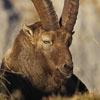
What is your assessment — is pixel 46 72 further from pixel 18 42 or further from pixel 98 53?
pixel 98 53

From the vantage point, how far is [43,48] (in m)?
12.1

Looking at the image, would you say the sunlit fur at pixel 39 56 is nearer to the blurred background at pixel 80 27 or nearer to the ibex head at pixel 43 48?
the ibex head at pixel 43 48

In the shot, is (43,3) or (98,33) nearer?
(43,3)

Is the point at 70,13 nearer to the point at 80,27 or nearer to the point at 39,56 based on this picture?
the point at 39,56

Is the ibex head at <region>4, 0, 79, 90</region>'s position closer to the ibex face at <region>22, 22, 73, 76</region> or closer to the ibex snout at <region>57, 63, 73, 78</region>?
the ibex face at <region>22, 22, 73, 76</region>

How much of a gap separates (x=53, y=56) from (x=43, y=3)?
1.23m

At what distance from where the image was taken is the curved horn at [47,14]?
39.2ft

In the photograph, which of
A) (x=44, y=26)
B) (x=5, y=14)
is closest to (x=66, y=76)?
(x=44, y=26)

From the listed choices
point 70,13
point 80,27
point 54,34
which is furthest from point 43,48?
point 80,27

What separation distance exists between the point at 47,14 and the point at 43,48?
787mm

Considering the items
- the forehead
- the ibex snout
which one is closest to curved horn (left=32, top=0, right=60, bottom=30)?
the forehead

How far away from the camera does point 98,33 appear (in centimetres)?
3250

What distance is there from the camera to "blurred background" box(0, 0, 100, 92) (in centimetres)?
3035

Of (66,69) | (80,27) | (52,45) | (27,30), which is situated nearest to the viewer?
(66,69)
